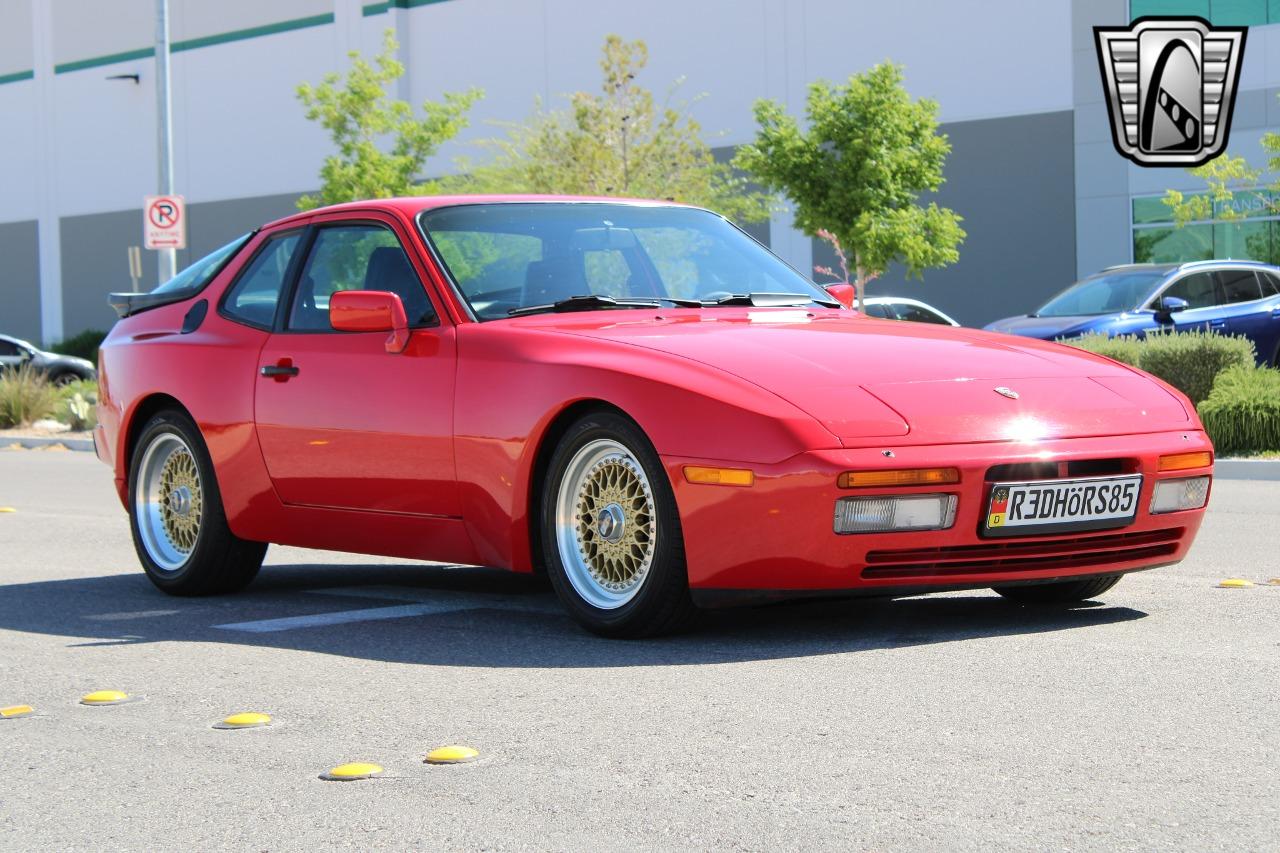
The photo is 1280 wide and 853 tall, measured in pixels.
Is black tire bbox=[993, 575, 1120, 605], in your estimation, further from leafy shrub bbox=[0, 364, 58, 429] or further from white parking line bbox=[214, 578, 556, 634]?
leafy shrub bbox=[0, 364, 58, 429]

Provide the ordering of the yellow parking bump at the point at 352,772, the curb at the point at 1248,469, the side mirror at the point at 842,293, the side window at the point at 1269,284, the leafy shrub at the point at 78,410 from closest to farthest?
the yellow parking bump at the point at 352,772, the side mirror at the point at 842,293, the curb at the point at 1248,469, the side window at the point at 1269,284, the leafy shrub at the point at 78,410

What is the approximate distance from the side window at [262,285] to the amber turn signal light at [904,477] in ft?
9.94

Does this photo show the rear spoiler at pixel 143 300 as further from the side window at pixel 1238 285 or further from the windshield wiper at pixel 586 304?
the side window at pixel 1238 285

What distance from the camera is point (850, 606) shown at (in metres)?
7.13

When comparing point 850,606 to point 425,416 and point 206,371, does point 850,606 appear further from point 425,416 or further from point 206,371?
point 206,371

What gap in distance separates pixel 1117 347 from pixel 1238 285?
189 inches

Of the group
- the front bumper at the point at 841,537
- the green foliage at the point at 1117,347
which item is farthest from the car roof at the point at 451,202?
the green foliage at the point at 1117,347

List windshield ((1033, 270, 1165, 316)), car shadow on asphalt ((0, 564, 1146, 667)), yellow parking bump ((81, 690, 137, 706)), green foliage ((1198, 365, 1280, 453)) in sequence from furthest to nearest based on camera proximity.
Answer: windshield ((1033, 270, 1165, 316)) → green foliage ((1198, 365, 1280, 453)) → car shadow on asphalt ((0, 564, 1146, 667)) → yellow parking bump ((81, 690, 137, 706))

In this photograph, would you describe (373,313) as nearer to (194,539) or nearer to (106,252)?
(194,539)

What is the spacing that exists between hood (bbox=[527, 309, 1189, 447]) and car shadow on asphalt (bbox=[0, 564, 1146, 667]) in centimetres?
72

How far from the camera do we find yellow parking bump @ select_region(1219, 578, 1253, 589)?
755cm

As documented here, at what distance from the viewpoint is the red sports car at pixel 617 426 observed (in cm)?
591

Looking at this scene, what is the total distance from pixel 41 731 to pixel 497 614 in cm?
224

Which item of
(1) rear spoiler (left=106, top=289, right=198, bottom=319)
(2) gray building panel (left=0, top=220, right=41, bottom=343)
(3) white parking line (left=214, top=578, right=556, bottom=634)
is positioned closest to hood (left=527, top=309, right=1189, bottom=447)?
(3) white parking line (left=214, top=578, right=556, bottom=634)
